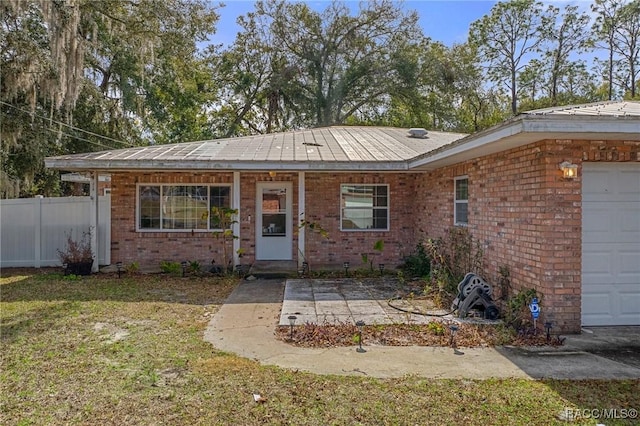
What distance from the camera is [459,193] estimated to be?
8.52 meters

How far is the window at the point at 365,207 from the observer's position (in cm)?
1097

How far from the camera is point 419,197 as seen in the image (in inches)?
423

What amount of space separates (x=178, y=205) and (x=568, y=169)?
8628 millimetres

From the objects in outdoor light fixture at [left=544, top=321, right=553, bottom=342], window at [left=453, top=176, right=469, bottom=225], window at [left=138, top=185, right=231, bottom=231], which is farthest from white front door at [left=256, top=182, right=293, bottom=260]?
outdoor light fixture at [left=544, top=321, right=553, bottom=342]

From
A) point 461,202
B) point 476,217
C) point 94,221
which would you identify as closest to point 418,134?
point 461,202

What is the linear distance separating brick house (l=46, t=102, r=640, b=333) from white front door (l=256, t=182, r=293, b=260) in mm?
27

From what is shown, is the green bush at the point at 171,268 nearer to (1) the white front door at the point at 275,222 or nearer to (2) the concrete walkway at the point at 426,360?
(1) the white front door at the point at 275,222

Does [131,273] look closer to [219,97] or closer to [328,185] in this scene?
[328,185]

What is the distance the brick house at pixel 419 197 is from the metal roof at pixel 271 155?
0.03 metres

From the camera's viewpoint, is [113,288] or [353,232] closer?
[113,288]

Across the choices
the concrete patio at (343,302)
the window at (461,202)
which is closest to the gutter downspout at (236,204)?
the concrete patio at (343,302)

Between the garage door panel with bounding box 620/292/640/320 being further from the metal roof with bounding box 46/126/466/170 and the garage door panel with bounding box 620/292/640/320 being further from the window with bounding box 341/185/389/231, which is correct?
the window with bounding box 341/185/389/231

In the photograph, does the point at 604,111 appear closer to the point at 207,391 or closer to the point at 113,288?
the point at 207,391

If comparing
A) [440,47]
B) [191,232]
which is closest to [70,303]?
[191,232]
